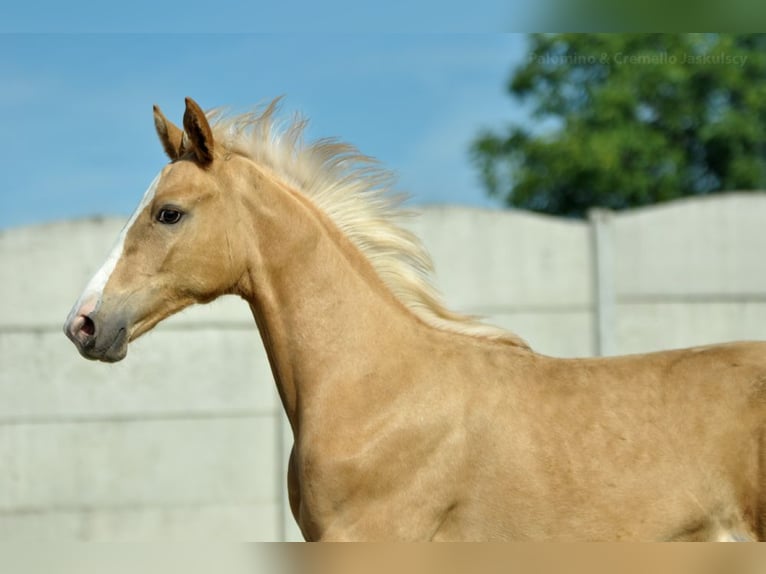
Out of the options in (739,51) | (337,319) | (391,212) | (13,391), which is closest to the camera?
(337,319)

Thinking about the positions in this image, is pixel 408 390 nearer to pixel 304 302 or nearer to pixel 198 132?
pixel 304 302

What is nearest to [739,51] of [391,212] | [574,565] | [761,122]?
[761,122]

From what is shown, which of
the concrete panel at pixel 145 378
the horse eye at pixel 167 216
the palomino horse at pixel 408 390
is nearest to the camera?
the palomino horse at pixel 408 390

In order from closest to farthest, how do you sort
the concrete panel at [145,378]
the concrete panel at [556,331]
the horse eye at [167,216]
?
1. the horse eye at [167,216]
2. the concrete panel at [145,378]
3. the concrete panel at [556,331]

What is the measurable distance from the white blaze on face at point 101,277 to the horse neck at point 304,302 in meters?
0.35

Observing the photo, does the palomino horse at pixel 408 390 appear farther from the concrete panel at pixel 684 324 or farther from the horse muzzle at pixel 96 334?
the concrete panel at pixel 684 324

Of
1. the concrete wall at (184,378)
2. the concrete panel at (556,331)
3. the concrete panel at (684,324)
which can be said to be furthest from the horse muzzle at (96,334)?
the concrete panel at (684,324)

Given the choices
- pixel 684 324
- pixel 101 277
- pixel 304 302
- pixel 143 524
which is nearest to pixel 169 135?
pixel 101 277

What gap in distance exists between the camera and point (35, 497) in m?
7.44

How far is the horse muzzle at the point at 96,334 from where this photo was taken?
3305 millimetres

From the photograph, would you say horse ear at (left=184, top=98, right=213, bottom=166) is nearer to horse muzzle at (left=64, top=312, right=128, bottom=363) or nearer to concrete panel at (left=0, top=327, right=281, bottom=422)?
horse muzzle at (left=64, top=312, right=128, bottom=363)

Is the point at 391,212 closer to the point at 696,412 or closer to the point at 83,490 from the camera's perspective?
the point at 696,412

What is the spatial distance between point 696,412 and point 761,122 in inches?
745

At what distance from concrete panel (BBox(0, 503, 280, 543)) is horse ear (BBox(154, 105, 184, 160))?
4.36m
